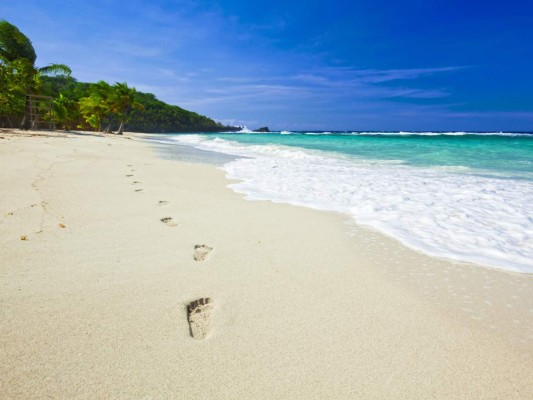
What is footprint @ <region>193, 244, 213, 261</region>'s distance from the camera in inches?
96.4

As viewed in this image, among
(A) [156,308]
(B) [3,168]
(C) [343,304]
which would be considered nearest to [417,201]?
(C) [343,304]

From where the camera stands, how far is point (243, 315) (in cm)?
171

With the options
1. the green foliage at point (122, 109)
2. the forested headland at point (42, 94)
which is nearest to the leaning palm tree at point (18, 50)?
the forested headland at point (42, 94)

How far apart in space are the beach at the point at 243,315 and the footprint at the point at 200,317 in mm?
10

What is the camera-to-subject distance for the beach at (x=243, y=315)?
1262 millimetres

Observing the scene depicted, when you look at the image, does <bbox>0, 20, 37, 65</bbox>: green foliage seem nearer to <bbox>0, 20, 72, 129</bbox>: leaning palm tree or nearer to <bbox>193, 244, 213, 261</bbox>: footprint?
<bbox>0, 20, 72, 129</bbox>: leaning palm tree

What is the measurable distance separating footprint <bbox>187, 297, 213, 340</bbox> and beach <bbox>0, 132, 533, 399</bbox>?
0.01 meters

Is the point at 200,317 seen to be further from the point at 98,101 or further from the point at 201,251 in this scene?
the point at 98,101

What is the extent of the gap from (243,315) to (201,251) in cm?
101

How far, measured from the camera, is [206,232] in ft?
9.92

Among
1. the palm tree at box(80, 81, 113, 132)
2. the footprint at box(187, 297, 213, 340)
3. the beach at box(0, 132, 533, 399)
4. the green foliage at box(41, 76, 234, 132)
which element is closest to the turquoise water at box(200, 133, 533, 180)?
the beach at box(0, 132, 533, 399)

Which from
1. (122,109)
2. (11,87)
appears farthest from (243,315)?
(122,109)

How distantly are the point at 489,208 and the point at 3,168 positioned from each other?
809 cm

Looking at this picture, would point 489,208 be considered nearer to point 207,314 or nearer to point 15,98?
point 207,314
